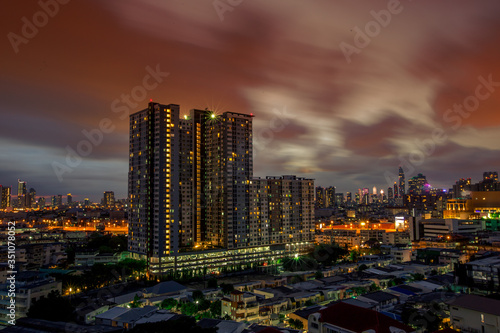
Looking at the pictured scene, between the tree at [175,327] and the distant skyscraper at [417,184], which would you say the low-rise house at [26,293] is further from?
the distant skyscraper at [417,184]

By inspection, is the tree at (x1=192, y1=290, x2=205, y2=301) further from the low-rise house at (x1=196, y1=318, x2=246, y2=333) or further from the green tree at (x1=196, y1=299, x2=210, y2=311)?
the low-rise house at (x1=196, y1=318, x2=246, y2=333)

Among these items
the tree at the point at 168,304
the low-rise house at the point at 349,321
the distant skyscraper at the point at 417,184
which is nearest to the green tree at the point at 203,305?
Answer: the tree at the point at 168,304

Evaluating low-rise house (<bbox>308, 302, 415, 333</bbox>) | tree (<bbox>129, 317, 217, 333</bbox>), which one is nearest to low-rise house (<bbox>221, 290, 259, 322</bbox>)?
tree (<bbox>129, 317, 217, 333</bbox>)

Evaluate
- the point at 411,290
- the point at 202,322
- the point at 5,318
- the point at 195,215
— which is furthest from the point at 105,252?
the point at 411,290

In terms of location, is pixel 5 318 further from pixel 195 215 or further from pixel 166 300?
pixel 195 215

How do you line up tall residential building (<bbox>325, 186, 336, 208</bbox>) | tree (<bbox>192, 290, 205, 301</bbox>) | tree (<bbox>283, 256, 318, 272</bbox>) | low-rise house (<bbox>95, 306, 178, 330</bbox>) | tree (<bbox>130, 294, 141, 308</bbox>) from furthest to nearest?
tall residential building (<bbox>325, 186, 336, 208</bbox>) → tree (<bbox>283, 256, 318, 272</bbox>) → tree (<bbox>192, 290, 205, 301</bbox>) → tree (<bbox>130, 294, 141, 308</bbox>) → low-rise house (<bbox>95, 306, 178, 330</bbox>)

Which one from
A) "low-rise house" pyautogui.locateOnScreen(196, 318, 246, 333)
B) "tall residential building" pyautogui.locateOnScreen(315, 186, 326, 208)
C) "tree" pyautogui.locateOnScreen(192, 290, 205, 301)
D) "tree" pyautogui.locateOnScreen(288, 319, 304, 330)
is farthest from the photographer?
"tall residential building" pyautogui.locateOnScreen(315, 186, 326, 208)
